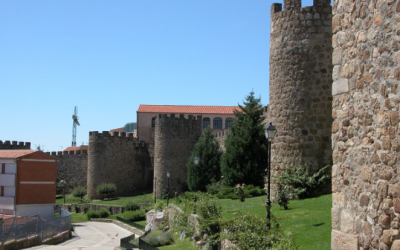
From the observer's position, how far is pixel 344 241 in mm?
5910

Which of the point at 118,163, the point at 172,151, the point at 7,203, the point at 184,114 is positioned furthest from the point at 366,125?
the point at 184,114

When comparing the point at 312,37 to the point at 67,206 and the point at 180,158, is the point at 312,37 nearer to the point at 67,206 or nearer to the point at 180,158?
the point at 180,158

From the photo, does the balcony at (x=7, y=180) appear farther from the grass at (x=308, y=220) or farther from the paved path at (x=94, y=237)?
the grass at (x=308, y=220)

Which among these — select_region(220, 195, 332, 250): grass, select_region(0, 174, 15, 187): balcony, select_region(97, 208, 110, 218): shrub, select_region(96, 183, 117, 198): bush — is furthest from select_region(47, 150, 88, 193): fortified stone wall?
select_region(220, 195, 332, 250): grass

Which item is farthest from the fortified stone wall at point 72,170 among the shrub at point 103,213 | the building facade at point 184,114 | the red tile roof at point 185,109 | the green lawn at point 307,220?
the green lawn at point 307,220

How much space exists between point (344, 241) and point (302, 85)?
335 inches

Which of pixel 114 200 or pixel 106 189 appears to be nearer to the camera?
pixel 114 200

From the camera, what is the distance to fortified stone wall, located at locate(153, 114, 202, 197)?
35.9 m

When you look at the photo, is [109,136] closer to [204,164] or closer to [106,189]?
[106,189]

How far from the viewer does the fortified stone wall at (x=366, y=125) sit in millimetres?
5059

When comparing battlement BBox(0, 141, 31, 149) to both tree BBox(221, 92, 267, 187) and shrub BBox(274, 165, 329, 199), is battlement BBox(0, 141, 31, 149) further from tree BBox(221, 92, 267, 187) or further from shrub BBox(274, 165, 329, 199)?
shrub BBox(274, 165, 329, 199)

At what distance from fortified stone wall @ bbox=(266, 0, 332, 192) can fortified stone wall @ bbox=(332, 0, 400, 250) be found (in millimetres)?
7514

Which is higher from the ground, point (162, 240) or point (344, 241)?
point (344, 241)

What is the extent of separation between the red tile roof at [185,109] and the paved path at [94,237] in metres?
27.7
